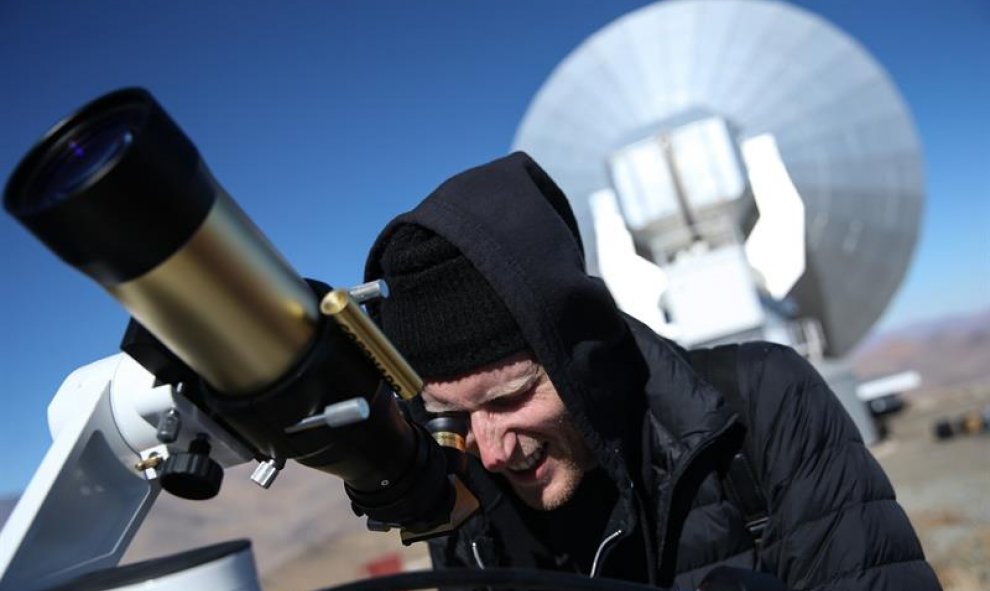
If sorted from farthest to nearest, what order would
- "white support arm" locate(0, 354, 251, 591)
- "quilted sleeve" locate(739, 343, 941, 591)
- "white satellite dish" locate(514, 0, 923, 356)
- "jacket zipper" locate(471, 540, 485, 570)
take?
1. "white satellite dish" locate(514, 0, 923, 356)
2. "jacket zipper" locate(471, 540, 485, 570)
3. "quilted sleeve" locate(739, 343, 941, 591)
4. "white support arm" locate(0, 354, 251, 591)

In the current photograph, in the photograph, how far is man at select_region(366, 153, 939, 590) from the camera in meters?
1.79

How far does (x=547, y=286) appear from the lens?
1881 millimetres

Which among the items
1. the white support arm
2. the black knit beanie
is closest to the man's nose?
the black knit beanie

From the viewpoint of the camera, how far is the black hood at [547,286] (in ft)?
6.13

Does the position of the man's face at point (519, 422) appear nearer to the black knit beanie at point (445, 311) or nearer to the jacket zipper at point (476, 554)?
the black knit beanie at point (445, 311)

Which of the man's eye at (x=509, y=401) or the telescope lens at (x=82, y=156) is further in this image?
the man's eye at (x=509, y=401)

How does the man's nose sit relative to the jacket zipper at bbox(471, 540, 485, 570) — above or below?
above

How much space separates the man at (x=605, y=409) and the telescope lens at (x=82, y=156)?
3.62ft

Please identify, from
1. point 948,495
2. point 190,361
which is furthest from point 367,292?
point 948,495

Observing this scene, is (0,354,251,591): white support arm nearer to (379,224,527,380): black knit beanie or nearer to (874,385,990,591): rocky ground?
(379,224,527,380): black knit beanie

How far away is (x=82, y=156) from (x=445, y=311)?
1.20 m

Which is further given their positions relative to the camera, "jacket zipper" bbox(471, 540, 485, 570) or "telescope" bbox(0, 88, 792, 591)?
"jacket zipper" bbox(471, 540, 485, 570)

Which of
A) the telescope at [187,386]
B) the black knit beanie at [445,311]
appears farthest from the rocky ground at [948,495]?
the telescope at [187,386]

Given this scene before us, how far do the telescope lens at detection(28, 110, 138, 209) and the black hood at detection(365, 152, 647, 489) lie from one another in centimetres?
110
